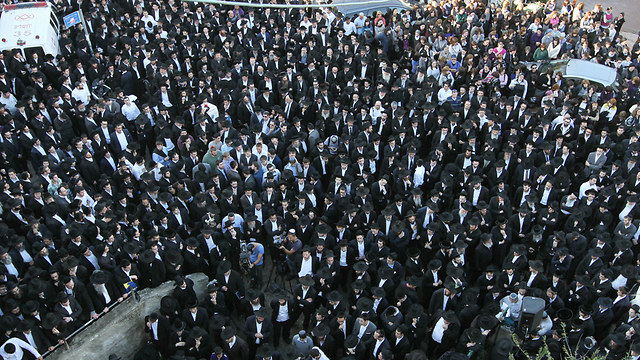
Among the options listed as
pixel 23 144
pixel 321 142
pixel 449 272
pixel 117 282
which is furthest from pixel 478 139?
pixel 23 144

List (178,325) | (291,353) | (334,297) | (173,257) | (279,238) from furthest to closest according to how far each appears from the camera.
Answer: (279,238), (173,257), (334,297), (178,325), (291,353)

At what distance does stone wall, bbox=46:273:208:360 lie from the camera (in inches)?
325

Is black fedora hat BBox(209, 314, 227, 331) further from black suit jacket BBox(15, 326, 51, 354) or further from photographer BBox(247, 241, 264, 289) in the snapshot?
black suit jacket BBox(15, 326, 51, 354)

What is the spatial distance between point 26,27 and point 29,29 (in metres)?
0.15

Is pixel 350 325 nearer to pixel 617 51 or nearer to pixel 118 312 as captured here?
pixel 118 312

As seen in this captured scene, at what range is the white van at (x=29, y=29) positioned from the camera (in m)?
14.7

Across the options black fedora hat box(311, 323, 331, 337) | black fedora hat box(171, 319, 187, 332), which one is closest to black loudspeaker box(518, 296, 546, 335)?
black fedora hat box(311, 323, 331, 337)

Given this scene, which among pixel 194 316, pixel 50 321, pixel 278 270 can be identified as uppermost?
pixel 50 321

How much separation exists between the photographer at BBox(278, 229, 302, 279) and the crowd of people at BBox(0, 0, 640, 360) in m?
0.04

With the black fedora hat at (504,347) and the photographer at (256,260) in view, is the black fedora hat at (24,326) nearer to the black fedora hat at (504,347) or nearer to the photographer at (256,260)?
the photographer at (256,260)

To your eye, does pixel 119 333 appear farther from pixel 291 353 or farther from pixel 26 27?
pixel 26 27

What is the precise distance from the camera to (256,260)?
9.65 metres

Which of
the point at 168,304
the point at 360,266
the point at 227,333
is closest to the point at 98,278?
the point at 168,304

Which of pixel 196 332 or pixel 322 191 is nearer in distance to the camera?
pixel 196 332
